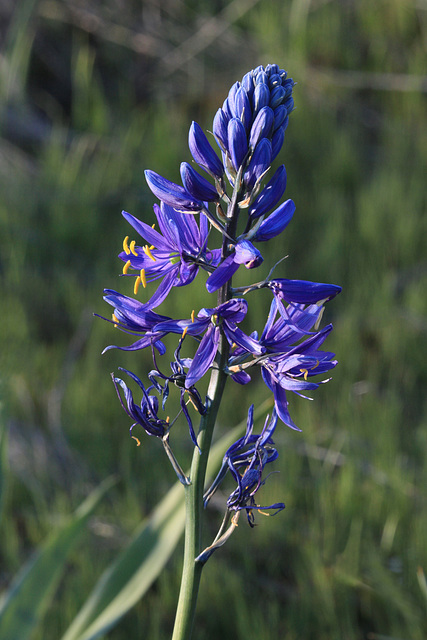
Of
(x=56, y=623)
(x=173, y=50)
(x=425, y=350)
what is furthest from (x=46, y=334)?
(x=173, y=50)

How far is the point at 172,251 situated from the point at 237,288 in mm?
157

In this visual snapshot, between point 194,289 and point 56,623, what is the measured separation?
170 cm

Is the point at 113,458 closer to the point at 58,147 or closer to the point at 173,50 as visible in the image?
the point at 58,147

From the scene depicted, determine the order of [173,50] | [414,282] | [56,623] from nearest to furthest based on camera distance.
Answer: [56,623]
[414,282]
[173,50]

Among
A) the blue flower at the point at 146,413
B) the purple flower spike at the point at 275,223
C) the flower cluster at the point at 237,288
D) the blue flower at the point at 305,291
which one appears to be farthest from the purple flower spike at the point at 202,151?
the blue flower at the point at 146,413

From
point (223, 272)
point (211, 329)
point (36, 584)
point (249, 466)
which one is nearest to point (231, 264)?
point (223, 272)

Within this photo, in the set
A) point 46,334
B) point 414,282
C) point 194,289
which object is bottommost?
point 46,334

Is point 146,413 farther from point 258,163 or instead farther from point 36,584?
point 36,584

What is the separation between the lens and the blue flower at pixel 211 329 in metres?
0.89

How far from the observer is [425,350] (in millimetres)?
2984

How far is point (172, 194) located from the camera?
966mm

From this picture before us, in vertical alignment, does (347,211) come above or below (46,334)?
above

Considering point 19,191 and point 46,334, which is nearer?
point 46,334

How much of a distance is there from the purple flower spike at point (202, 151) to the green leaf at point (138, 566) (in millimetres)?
709
